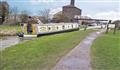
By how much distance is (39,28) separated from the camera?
136 ft

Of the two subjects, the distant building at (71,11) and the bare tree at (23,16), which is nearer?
the bare tree at (23,16)

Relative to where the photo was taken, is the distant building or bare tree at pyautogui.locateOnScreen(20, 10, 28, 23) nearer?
bare tree at pyautogui.locateOnScreen(20, 10, 28, 23)

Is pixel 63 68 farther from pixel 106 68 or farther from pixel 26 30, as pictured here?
pixel 26 30

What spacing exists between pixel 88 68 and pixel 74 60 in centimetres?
190

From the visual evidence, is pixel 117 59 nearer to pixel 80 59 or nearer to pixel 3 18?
pixel 80 59

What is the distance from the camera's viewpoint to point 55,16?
332 ft

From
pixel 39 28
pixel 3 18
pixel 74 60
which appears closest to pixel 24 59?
pixel 74 60

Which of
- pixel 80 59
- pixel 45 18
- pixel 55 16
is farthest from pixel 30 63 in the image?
pixel 55 16

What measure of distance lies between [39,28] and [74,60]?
29.0m

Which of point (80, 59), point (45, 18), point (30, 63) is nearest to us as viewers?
point (30, 63)

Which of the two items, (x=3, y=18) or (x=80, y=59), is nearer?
(x=80, y=59)

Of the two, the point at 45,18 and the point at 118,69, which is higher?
the point at 118,69

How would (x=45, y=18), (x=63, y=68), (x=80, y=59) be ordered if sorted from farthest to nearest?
(x=45, y=18) < (x=80, y=59) < (x=63, y=68)

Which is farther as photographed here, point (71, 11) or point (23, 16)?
point (71, 11)
